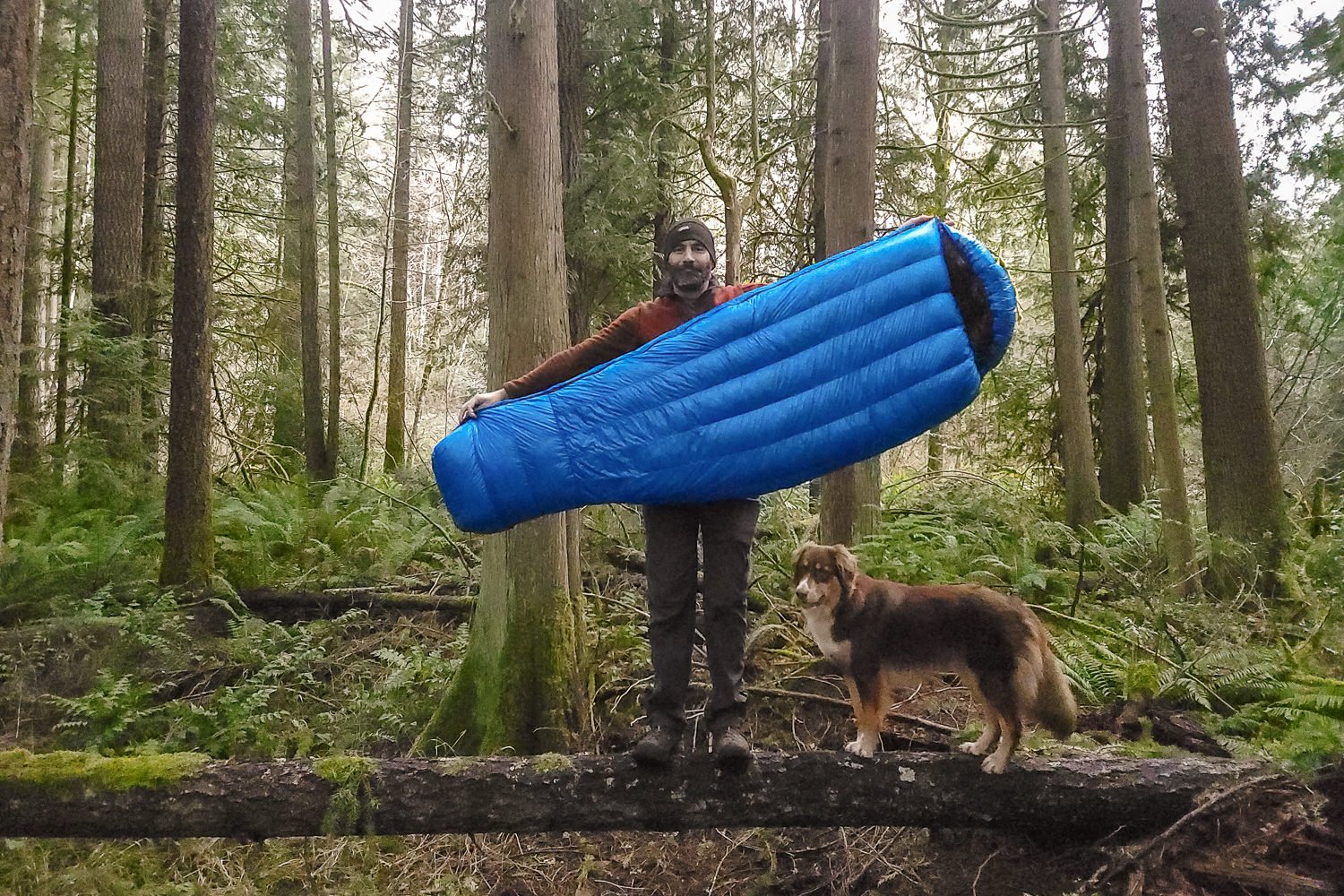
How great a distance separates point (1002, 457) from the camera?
12.1 m

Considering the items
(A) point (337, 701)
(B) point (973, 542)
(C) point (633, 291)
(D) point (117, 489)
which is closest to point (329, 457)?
(D) point (117, 489)

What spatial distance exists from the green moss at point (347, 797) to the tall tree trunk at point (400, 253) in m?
10.4

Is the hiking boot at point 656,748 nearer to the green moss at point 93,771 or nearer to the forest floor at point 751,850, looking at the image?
the forest floor at point 751,850

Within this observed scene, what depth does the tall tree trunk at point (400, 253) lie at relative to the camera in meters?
13.7

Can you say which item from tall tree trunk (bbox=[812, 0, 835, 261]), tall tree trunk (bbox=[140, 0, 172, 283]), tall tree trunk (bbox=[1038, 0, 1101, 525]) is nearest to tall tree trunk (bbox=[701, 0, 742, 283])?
tall tree trunk (bbox=[812, 0, 835, 261])

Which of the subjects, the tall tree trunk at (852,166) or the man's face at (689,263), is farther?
the tall tree trunk at (852,166)

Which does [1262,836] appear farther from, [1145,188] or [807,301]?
[1145,188]

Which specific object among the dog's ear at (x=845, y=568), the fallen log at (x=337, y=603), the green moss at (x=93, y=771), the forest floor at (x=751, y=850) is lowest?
the forest floor at (x=751, y=850)

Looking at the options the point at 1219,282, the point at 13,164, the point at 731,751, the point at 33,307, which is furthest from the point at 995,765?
the point at 33,307

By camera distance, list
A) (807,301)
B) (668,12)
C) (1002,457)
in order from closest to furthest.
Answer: (807,301)
(668,12)
(1002,457)

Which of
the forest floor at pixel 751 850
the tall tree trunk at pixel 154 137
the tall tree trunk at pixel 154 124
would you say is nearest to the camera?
the forest floor at pixel 751 850

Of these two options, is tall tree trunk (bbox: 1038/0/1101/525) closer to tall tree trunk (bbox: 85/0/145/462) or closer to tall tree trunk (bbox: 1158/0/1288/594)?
tall tree trunk (bbox: 1158/0/1288/594)

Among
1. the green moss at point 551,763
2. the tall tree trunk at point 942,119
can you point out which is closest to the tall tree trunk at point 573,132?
the tall tree trunk at point 942,119

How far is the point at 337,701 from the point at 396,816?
2.42m
